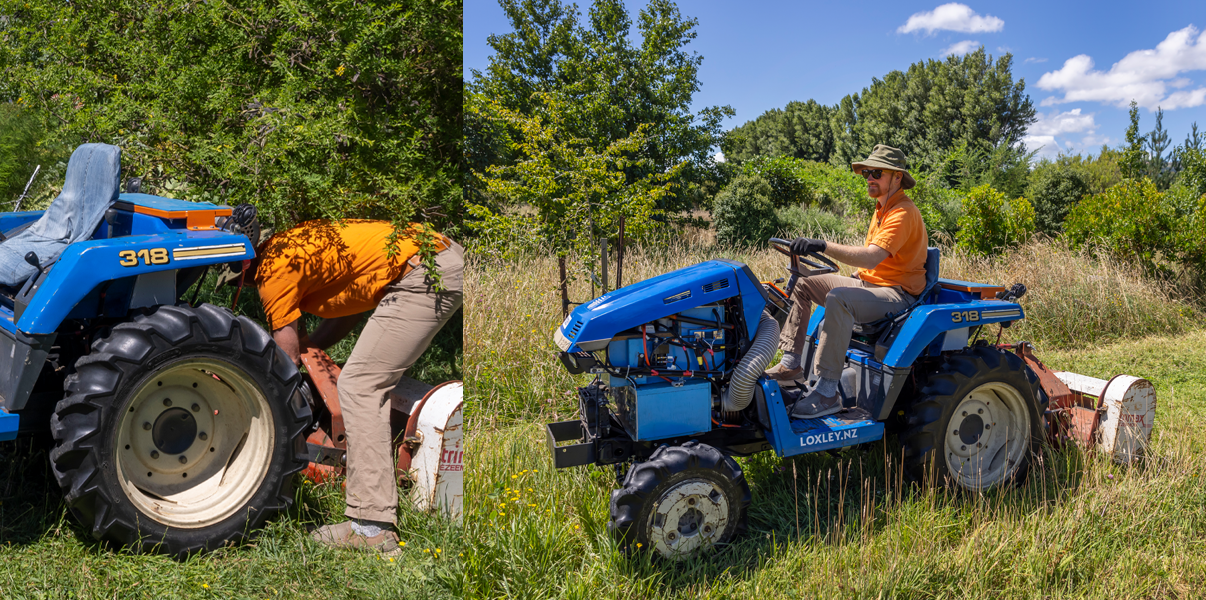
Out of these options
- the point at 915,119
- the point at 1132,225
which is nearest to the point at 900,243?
the point at 1132,225

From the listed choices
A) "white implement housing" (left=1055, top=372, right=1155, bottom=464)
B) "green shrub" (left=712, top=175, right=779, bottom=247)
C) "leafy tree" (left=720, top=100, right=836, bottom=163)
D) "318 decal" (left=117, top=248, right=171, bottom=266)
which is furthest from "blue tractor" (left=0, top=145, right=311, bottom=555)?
"leafy tree" (left=720, top=100, right=836, bottom=163)

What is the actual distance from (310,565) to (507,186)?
2469mm

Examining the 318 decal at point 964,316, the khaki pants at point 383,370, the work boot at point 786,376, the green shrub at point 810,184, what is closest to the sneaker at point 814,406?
the work boot at point 786,376

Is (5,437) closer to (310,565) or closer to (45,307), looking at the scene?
(45,307)

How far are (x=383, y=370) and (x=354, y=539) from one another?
2.26ft

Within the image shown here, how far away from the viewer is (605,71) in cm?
744

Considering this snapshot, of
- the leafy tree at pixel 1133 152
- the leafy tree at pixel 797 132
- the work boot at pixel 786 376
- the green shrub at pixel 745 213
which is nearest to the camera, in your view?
the work boot at pixel 786 376

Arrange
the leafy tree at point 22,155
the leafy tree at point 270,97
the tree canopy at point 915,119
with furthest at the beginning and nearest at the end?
the tree canopy at point 915,119, the leafy tree at point 22,155, the leafy tree at point 270,97

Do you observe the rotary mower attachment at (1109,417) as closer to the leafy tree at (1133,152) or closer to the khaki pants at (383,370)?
the khaki pants at (383,370)

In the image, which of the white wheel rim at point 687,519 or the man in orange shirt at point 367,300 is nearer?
the white wheel rim at point 687,519

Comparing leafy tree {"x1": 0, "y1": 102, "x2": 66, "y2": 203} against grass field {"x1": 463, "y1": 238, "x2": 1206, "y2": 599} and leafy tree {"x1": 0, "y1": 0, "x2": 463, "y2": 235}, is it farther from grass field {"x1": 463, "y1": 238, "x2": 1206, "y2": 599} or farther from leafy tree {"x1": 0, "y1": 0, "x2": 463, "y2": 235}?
grass field {"x1": 463, "y1": 238, "x2": 1206, "y2": 599}

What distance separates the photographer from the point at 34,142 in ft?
15.1

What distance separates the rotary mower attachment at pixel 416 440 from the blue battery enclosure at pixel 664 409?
710mm

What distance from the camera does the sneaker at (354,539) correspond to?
9.71 ft
